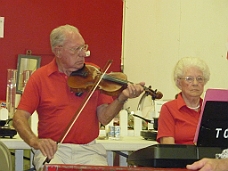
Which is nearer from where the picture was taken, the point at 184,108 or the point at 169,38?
the point at 184,108

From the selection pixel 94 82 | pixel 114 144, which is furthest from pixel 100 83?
pixel 114 144

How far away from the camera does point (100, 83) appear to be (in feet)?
9.61

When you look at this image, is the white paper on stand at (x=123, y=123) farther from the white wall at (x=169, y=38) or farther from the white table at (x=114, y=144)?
the white wall at (x=169, y=38)

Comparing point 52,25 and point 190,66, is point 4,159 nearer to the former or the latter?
point 190,66

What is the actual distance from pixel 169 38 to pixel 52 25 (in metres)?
1.21

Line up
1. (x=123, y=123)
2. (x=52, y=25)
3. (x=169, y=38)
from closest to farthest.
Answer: (x=123, y=123), (x=169, y=38), (x=52, y=25)

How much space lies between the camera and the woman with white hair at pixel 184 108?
2855 millimetres

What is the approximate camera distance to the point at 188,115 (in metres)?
2.93

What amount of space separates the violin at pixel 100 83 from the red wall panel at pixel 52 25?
198 cm

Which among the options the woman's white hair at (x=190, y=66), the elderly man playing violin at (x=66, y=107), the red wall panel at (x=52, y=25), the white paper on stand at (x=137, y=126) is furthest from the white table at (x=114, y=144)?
the red wall panel at (x=52, y=25)

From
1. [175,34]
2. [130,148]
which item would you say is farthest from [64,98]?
[175,34]

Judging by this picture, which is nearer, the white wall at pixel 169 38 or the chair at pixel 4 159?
the chair at pixel 4 159

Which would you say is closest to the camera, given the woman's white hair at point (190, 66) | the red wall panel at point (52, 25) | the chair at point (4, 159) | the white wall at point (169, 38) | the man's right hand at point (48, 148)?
the man's right hand at point (48, 148)

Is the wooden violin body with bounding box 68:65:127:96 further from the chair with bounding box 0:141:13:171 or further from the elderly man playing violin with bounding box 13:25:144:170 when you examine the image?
the chair with bounding box 0:141:13:171
